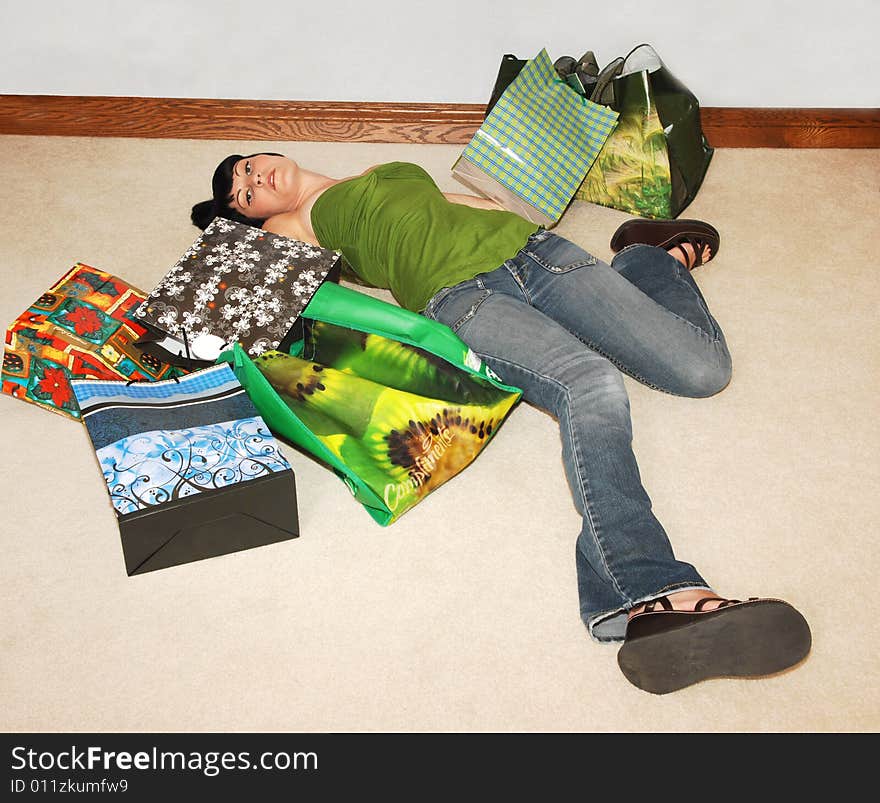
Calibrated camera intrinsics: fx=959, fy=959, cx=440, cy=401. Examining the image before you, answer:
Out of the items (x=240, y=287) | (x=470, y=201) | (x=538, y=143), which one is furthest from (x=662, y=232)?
(x=240, y=287)

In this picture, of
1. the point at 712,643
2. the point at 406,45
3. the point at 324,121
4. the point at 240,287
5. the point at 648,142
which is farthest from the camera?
the point at 324,121

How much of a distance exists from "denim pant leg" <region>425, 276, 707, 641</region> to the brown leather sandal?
428 millimetres

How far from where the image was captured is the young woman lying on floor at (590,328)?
1439mm

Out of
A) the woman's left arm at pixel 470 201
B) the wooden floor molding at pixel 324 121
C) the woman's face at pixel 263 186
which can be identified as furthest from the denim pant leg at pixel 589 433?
the wooden floor molding at pixel 324 121

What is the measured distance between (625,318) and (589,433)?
322 mm

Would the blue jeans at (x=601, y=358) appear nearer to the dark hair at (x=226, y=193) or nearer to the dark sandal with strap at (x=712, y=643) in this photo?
the dark sandal with strap at (x=712, y=643)

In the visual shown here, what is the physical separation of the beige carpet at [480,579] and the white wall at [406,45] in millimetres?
632

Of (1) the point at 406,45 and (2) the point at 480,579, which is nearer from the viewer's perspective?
(2) the point at 480,579

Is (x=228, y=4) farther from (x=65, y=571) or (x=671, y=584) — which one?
(x=671, y=584)

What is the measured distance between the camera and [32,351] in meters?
1.82

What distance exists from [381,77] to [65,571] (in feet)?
4.96

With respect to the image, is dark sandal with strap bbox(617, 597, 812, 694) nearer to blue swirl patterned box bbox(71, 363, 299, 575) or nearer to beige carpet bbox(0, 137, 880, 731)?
beige carpet bbox(0, 137, 880, 731)

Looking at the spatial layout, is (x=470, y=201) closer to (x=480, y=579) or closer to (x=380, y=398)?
(x=380, y=398)

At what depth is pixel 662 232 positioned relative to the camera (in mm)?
2199
